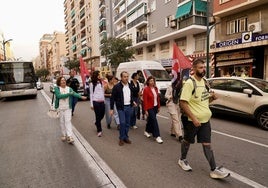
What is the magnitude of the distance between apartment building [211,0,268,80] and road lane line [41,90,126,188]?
14.9m

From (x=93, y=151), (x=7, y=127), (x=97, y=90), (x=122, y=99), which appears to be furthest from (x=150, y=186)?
(x=7, y=127)

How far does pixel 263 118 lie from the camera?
24.8ft

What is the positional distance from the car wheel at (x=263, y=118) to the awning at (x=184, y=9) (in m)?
17.7

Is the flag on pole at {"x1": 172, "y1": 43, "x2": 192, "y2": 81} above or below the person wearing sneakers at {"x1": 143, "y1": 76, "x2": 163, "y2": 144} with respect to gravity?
above

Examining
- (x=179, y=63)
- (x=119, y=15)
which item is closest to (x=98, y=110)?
(x=179, y=63)

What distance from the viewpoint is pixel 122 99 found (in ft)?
19.6

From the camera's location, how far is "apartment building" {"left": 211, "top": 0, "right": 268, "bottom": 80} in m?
17.4

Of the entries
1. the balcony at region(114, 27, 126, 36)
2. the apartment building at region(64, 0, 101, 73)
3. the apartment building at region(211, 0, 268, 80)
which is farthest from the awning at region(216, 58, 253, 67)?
the apartment building at region(64, 0, 101, 73)

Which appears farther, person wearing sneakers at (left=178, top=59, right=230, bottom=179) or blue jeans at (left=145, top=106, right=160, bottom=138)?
blue jeans at (left=145, top=106, right=160, bottom=138)

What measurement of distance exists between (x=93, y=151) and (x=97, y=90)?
78.3 inches

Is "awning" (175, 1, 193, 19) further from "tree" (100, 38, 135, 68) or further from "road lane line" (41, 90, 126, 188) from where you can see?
"road lane line" (41, 90, 126, 188)

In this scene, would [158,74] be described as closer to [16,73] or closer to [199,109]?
[199,109]

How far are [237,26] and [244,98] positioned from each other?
44.0ft

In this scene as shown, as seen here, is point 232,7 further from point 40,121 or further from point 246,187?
point 246,187
